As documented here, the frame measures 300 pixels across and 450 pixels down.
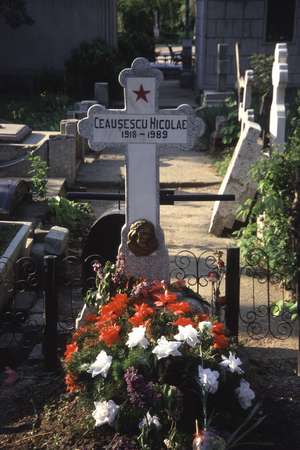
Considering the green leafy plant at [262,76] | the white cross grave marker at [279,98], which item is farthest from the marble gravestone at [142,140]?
the green leafy plant at [262,76]

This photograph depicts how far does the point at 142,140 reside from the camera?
5176 mm

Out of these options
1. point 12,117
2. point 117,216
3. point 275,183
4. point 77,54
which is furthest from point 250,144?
point 77,54

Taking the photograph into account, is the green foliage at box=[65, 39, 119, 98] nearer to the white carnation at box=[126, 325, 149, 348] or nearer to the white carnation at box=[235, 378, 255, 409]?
the white carnation at box=[126, 325, 149, 348]

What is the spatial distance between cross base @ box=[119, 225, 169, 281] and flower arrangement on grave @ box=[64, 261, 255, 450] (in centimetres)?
94

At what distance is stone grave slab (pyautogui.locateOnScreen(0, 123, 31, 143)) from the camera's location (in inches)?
462

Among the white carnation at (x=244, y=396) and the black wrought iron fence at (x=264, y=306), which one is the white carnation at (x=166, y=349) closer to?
the white carnation at (x=244, y=396)

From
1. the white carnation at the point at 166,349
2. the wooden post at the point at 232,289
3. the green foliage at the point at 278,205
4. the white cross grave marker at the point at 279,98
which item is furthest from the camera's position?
the white cross grave marker at the point at 279,98

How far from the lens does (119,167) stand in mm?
13148

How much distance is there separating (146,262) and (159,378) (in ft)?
4.89

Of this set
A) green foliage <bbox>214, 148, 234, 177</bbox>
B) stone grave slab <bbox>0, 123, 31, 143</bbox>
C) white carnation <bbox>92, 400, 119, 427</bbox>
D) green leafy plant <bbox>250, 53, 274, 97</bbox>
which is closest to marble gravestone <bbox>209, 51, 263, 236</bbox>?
green foliage <bbox>214, 148, 234, 177</bbox>

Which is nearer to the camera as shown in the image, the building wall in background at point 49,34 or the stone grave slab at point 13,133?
the stone grave slab at point 13,133

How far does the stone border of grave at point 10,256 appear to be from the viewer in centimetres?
640

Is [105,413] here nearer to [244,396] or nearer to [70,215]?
[244,396]

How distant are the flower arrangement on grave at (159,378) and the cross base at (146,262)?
936mm
